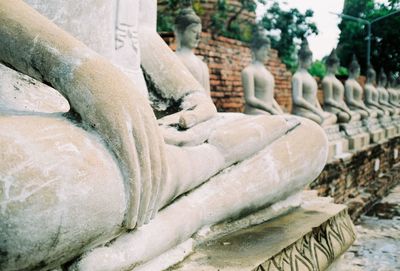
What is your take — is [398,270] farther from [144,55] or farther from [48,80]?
[48,80]

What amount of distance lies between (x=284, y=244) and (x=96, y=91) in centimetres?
82

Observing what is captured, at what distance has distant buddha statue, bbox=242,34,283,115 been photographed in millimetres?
4930

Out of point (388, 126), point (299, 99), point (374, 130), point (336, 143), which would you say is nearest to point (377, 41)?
point (388, 126)

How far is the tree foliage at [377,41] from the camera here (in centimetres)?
1816

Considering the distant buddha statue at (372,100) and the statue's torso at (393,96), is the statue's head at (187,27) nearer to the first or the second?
the distant buddha statue at (372,100)

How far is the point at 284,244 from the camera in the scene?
1685mm

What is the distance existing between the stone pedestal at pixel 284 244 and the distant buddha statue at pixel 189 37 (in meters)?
1.81

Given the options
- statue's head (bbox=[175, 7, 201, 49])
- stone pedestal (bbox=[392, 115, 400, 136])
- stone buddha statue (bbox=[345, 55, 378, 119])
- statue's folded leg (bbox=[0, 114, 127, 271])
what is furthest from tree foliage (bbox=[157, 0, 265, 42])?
statue's folded leg (bbox=[0, 114, 127, 271])

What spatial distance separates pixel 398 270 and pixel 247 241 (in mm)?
1311

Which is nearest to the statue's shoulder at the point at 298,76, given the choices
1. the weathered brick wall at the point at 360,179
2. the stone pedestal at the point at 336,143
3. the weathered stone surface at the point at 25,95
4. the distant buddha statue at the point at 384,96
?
the stone pedestal at the point at 336,143

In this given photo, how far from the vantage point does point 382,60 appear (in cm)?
1858

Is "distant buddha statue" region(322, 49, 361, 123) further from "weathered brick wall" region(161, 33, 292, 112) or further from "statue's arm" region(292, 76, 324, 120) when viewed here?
"weathered brick wall" region(161, 33, 292, 112)

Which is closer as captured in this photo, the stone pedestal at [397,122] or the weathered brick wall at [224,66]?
the weathered brick wall at [224,66]

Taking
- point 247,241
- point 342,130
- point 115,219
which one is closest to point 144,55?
point 247,241
